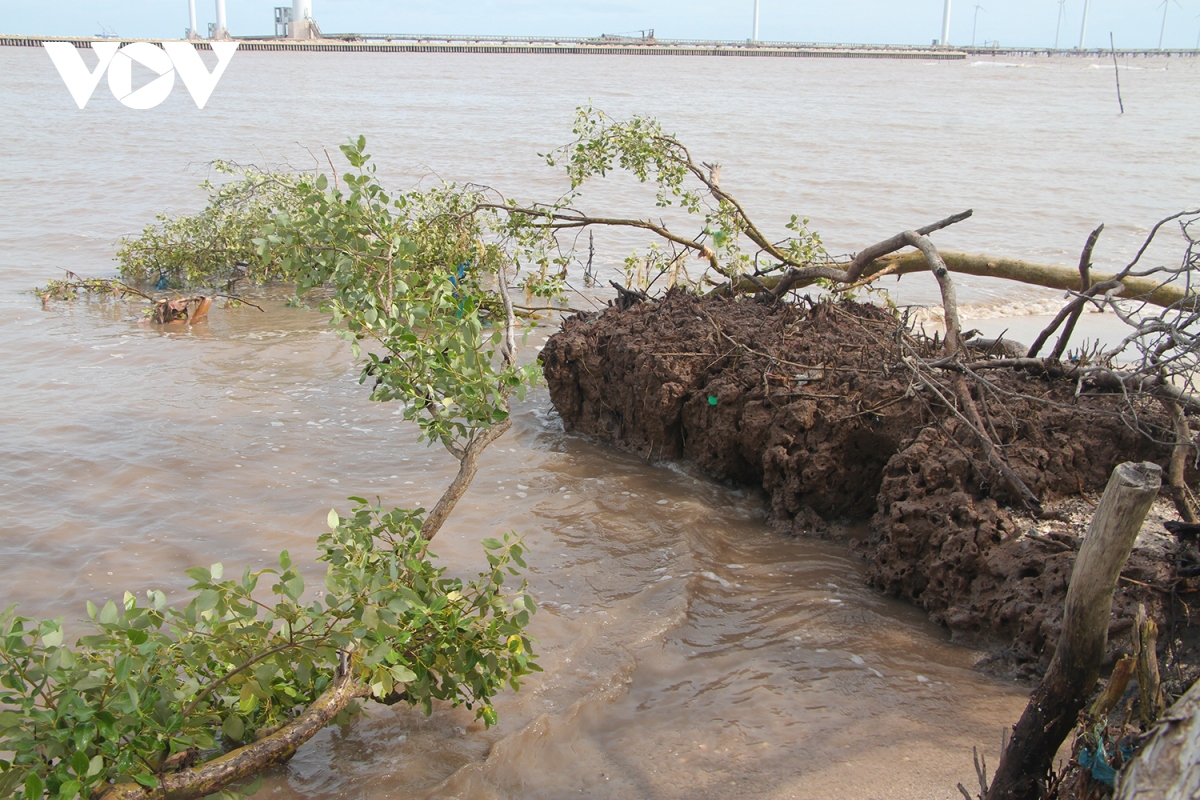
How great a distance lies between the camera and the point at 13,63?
64438 millimetres

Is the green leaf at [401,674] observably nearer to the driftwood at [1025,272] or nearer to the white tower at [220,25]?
the driftwood at [1025,272]

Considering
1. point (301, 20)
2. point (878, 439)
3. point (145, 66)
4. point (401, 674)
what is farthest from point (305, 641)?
point (301, 20)

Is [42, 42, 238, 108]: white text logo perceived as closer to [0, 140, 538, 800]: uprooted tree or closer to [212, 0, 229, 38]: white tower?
[212, 0, 229, 38]: white tower

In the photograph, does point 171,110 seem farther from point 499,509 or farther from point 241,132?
point 499,509

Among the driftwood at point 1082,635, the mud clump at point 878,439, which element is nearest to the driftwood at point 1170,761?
the driftwood at point 1082,635

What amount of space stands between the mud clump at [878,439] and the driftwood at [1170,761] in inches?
66.4

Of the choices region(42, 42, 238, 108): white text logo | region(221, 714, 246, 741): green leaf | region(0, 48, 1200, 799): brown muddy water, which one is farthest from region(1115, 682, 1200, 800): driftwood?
region(42, 42, 238, 108): white text logo

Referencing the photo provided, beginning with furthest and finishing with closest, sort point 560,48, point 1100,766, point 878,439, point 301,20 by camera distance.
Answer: point 560,48 < point 301,20 < point 878,439 < point 1100,766

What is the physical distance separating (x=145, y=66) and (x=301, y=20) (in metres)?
20.8

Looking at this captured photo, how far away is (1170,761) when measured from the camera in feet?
6.38

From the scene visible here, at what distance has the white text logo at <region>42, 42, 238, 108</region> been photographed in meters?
46.2

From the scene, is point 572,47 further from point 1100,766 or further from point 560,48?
point 1100,766

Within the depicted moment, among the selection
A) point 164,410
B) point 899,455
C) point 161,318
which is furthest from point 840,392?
point 161,318

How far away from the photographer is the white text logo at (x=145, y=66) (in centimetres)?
4619
